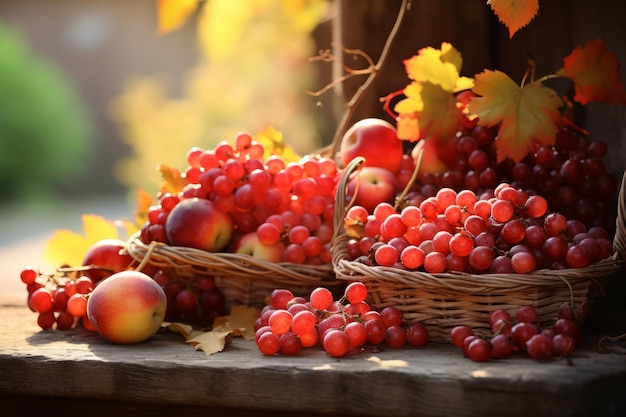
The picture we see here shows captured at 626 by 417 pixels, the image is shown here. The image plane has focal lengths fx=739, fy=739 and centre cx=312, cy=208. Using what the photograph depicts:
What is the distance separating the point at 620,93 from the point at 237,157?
792mm

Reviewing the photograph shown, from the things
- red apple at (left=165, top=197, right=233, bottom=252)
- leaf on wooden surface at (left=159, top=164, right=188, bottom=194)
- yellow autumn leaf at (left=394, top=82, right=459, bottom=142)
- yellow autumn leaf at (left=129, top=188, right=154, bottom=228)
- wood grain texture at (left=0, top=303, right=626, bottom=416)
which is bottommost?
wood grain texture at (left=0, top=303, right=626, bottom=416)

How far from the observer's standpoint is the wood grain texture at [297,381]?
1.02m

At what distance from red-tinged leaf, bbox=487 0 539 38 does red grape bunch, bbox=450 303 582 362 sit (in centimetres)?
51

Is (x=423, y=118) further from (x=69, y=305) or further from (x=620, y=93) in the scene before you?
(x=69, y=305)

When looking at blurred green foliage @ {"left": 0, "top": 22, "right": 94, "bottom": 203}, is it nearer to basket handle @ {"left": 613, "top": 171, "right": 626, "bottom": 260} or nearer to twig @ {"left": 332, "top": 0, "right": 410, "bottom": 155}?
twig @ {"left": 332, "top": 0, "right": 410, "bottom": 155}

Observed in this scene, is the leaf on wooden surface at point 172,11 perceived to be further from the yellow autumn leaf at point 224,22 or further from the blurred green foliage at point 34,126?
the blurred green foliage at point 34,126

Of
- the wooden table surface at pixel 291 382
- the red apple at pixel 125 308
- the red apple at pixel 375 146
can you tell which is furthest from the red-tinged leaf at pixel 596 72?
the red apple at pixel 125 308

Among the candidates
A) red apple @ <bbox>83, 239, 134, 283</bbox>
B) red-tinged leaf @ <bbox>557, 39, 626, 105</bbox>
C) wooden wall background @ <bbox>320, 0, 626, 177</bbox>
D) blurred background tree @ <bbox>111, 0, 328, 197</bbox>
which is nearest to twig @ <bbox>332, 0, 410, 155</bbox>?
wooden wall background @ <bbox>320, 0, 626, 177</bbox>

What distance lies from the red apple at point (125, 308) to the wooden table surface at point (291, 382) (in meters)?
0.03

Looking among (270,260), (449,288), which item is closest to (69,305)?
(270,260)

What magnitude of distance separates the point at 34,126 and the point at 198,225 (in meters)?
6.62

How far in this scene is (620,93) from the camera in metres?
1.44

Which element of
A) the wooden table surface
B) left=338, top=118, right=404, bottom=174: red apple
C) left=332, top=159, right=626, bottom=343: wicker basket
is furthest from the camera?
left=338, top=118, right=404, bottom=174: red apple

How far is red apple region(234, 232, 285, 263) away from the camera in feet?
4.98
